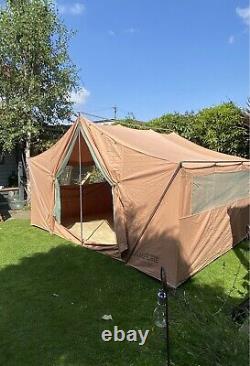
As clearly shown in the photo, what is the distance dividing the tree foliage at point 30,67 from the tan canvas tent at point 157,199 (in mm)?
3412

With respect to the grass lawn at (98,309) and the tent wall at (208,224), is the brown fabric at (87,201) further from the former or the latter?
the tent wall at (208,224)

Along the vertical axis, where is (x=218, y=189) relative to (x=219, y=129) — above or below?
below

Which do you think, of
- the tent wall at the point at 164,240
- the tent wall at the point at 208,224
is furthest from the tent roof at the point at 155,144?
the tent wall at the point at 164,240

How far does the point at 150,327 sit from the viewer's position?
157 inches

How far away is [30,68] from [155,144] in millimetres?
6145

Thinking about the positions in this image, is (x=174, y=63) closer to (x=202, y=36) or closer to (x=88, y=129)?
(x=202, y=36)

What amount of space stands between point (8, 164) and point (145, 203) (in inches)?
381

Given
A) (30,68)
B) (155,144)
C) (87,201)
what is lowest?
(87,201)

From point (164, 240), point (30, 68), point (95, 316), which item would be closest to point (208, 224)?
point (164, 240)

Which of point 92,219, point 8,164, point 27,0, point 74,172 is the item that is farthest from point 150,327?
point 8,164

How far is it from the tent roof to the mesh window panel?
315 mm

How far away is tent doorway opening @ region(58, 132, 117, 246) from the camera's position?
7348 millimetres

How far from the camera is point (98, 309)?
4.43 m

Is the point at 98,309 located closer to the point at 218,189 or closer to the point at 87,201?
the point at 218,189
